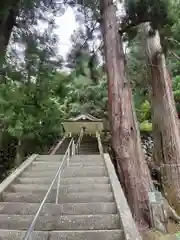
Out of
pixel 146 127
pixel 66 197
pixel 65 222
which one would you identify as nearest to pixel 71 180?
pixel 66 197

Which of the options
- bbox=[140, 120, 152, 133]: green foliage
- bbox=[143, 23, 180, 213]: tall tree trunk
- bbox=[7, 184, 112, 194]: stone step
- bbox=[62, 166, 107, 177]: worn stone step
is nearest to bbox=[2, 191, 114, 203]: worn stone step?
bbox=[7, 184, 112, 194]: stone step

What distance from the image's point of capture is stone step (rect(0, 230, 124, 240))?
2.87 meters

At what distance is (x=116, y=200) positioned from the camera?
12.4ft

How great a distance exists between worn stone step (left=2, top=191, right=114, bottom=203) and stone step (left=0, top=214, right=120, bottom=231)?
696mm

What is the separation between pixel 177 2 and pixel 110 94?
322 cm

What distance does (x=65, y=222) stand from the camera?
128 inches

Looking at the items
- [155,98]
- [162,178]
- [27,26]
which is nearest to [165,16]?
[155,98]

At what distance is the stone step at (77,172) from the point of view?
5.54m

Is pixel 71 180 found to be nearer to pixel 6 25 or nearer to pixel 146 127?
pixel 6 25

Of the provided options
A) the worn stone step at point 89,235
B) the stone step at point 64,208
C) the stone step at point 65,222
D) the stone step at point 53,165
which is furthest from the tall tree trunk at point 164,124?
the worn stone step at point 89,235

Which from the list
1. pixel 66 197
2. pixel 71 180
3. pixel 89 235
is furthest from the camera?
pixel 71 180

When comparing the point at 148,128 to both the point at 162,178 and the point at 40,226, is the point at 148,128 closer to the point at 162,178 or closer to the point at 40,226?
the point at 162,178

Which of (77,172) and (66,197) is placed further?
(77,172)

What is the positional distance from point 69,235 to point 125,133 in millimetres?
3537
